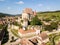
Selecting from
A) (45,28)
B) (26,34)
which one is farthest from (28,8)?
(26,34)

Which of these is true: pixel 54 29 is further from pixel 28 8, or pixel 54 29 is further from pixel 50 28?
pixel 28 8

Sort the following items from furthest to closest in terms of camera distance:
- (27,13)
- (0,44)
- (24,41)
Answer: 1. (27,13)
2. (0,44)
3. (24,41)

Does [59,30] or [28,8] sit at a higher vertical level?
[28,8]

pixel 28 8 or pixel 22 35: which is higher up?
pixel 28 8

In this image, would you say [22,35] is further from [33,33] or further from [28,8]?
[28,8]

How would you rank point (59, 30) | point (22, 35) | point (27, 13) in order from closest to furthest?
point (22, 35) < point (59, 30) < point (27, 13)

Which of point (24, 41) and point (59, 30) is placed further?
point (59, 30)

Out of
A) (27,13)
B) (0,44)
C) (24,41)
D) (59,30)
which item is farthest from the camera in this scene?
(27,13)

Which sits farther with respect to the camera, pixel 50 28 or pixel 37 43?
pixel 50 28

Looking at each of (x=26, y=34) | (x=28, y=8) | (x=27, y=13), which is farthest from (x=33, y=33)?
(x=28, y=8)
